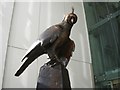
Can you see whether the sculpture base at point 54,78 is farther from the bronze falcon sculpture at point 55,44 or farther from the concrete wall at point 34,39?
the concrete wall at point 34,39

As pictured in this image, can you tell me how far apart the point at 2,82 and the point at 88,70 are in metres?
0.82

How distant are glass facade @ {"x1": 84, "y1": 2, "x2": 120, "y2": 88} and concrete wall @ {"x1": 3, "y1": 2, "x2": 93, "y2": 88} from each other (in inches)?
2.8

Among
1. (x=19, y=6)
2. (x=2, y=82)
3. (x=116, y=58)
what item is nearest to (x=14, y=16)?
(x=19, y=6)

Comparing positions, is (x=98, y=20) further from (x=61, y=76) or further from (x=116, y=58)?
(x=61, y=76)

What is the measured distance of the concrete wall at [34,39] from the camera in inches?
48.0

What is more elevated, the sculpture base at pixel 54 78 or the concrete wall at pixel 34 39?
the concrete wall at pixel 34 39

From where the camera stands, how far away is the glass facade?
1.52m

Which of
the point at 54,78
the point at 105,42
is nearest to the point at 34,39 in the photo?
the point at 105,42

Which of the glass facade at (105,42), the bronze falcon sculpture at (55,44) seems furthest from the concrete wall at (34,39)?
the bronze falcon sculpture at (55,44)

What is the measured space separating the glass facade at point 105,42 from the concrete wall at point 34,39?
0.23 feet

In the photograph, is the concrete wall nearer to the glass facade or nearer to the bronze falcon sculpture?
the glass facade

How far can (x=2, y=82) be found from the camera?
43.3 inches

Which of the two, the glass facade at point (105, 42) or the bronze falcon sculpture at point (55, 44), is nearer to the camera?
the bronze falcon sculpture at point (55, 44)

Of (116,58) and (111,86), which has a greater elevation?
(116,58)
